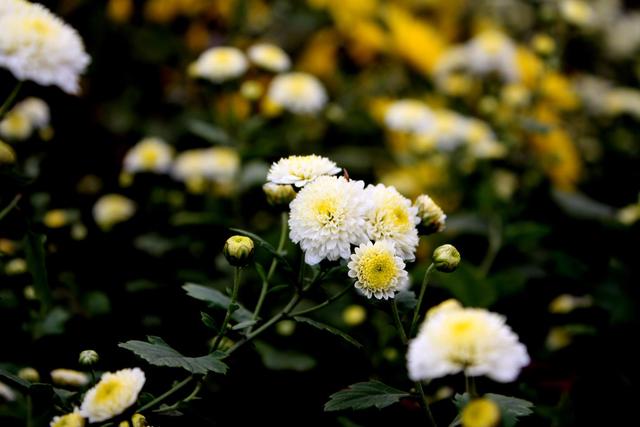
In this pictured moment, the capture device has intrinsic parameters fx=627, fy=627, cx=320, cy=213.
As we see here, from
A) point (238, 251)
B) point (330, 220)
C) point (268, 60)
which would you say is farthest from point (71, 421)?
point (268, 60)

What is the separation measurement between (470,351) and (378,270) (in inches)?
9.3

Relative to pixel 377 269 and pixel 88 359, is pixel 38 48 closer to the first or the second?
pixel 88 359

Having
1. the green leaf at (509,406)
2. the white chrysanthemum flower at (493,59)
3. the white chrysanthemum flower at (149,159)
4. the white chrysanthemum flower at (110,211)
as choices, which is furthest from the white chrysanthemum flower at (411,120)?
the green leaf at (509,406)

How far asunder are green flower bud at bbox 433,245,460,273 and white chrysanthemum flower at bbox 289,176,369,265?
0.13 meters

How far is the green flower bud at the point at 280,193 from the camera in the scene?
111 cm

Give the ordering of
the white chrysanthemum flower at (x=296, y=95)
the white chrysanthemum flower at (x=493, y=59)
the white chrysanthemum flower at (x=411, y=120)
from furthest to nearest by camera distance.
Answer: the white chrysanthemum flower at (x=493, y=59) < the white chrysanthemum flower at (x=411, y=120) < the white chrysanthemum flower at (x=296, y=95)

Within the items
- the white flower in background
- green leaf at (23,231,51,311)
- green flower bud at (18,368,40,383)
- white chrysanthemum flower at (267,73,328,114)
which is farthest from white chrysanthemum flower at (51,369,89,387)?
the white flower in background

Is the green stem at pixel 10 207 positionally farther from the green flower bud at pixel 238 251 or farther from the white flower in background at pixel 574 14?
the white flower in background at pixel 574 14

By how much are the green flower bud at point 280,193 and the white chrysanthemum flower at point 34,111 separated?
1071 mm

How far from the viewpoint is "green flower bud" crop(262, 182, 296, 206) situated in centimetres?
111

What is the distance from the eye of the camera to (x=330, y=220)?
0.95 m

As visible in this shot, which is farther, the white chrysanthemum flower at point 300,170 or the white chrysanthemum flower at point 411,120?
the white chrysanthemum flower at point 411,120

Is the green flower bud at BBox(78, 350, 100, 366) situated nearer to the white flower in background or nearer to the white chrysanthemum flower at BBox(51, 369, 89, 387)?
the white chrysanthemum flower at BBox(51, 369, 89, 387)

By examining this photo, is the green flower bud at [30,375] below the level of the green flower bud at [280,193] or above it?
below
